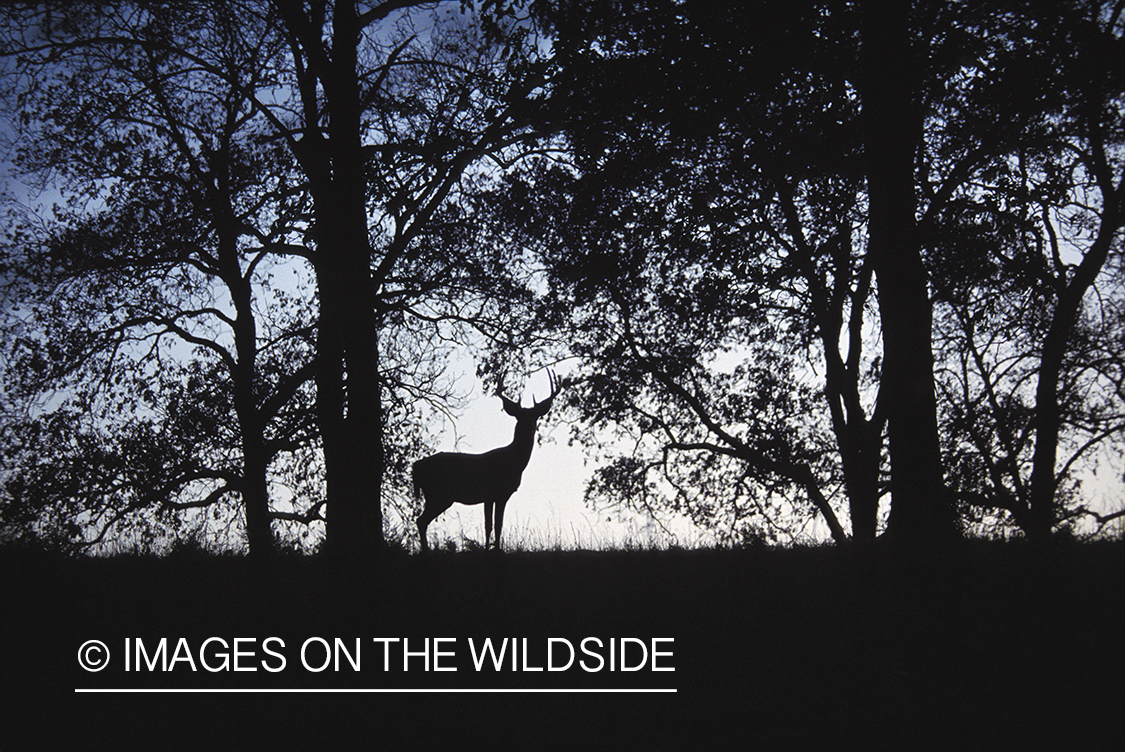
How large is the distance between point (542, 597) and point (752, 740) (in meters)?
3.11

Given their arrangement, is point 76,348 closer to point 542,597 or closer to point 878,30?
point 542,597

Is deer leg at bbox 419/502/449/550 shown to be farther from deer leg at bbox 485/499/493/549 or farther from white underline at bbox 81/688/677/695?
white underline at bbox 81/688/677/695

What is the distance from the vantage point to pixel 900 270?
8.56 meters

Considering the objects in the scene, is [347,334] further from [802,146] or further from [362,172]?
[802,146]

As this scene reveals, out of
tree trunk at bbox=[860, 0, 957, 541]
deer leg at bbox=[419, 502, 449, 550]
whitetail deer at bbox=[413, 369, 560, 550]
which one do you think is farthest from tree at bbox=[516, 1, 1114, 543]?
deer leg at bbox=[419, 502, 449, 550]

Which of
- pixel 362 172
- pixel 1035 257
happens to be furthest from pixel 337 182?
pixel 1035 257

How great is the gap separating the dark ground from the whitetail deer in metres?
4.70

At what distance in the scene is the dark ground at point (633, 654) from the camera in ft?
16.8

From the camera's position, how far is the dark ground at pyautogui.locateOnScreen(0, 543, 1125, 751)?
5.13 metres

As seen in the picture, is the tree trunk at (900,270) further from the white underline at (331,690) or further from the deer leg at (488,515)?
the deer leg at (488,515)

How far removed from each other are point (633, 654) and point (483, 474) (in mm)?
7632

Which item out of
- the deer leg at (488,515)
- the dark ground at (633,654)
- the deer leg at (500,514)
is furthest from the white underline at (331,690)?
the deer leg at (488,515)

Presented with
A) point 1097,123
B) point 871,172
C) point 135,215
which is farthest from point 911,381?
point 135,215

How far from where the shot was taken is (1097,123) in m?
9.57
